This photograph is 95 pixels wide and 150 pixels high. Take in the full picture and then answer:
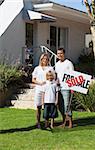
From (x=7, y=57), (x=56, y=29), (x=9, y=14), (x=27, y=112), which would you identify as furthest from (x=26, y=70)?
(x=56, y=29)

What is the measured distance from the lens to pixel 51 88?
913cm

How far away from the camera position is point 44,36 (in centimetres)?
1806

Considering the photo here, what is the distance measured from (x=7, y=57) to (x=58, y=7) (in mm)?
3241

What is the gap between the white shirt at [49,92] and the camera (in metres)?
9.09

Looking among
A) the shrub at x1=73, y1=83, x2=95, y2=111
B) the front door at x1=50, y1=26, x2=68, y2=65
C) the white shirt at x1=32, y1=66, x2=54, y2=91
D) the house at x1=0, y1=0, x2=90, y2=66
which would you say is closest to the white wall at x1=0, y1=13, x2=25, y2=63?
the house at x1=0, y1=0, x2=90, y2=66

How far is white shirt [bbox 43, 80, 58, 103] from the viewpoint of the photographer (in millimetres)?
9094

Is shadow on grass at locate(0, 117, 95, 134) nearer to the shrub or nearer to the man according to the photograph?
the man

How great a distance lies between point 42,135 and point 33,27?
9.50 metres

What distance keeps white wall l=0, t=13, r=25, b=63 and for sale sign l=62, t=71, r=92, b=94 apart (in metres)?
5.96

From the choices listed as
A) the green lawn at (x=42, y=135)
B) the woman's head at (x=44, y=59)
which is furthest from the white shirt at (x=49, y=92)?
the green lawn at (x=42, y=135)

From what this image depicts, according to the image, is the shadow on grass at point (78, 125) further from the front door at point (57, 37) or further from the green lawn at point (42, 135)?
the front door at point (57, 37)

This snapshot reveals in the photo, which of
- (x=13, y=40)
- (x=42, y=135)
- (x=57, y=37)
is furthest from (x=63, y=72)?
(x=57, y=37)

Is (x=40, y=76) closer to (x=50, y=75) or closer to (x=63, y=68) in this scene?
(x=50, y=75)

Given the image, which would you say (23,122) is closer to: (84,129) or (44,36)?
(84,129)
